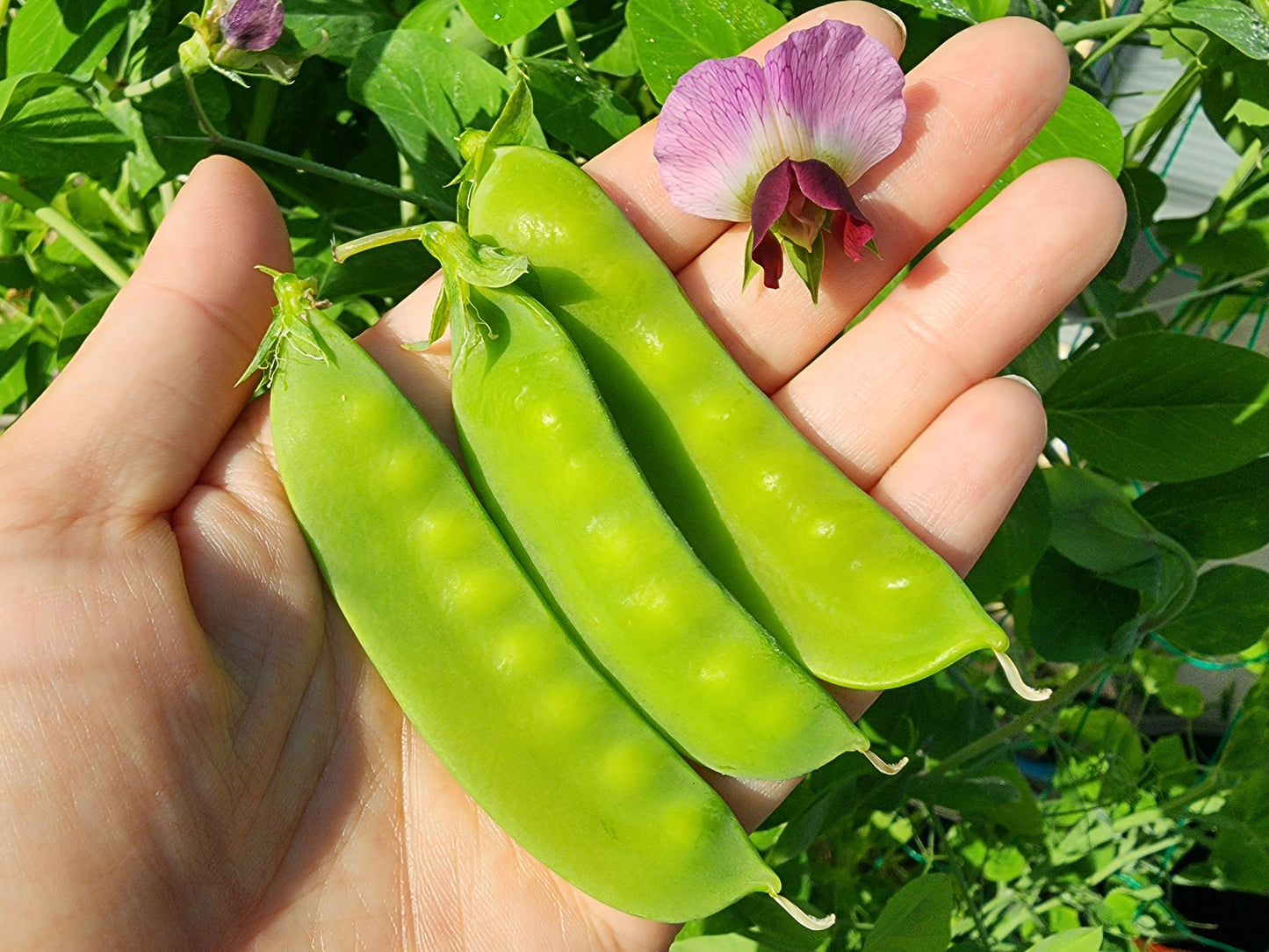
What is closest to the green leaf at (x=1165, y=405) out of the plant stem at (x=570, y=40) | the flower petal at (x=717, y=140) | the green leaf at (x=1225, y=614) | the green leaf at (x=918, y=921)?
the green leaf at (x=1225, y=614)

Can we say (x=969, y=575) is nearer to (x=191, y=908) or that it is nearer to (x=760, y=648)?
(x=760, y=648)

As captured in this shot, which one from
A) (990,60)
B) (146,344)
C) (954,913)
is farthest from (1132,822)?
(146,344)

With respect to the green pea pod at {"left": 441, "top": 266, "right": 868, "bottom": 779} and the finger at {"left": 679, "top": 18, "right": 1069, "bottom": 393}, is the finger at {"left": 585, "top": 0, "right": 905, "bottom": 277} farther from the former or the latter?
the green pea pod at {"left": 441, "top": 266, "right": 868, "bottom": 779}

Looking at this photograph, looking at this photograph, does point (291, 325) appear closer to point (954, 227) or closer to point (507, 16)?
point (507, 16)

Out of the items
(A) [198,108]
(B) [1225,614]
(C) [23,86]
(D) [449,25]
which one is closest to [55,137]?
(C) [23,86]

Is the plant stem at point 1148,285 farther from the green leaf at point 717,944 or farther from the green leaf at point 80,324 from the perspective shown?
the green leaf at point 80,324
